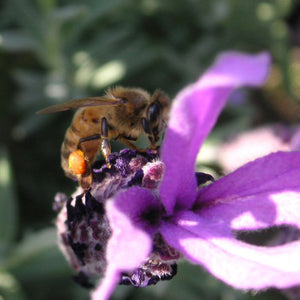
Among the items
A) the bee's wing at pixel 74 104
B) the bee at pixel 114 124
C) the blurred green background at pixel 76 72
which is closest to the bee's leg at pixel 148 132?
the bee at pixel 114 124

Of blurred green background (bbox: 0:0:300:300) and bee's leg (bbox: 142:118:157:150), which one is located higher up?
bee's leg (bbox: 142:118:157:150)

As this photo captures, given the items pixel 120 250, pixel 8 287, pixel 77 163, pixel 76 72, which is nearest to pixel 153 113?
pixel 77 163

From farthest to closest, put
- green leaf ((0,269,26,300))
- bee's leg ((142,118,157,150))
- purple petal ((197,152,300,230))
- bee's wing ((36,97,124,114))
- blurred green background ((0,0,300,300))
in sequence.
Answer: blurred green background ((0,0,300,300)) → green leaf ((0,269,26,300)) → bee's leg ((142,118,157,150)) → bee's wing ((36,97,124,114)) → purple petal ((197,152,300,230))

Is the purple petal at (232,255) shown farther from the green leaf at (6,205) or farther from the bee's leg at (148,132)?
the green leaf at (6,205)

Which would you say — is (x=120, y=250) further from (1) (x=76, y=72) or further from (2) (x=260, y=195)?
(1) (x=76, y=72)

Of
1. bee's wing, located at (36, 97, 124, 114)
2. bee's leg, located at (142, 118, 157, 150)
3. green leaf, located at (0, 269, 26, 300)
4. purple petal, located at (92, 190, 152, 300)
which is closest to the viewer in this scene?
purple petal, located at (92, 190, 152, 300)

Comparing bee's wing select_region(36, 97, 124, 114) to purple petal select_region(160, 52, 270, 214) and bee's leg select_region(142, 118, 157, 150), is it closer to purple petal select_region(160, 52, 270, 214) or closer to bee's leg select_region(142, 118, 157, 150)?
bee's leg select_region(142, 118, 157, 150)

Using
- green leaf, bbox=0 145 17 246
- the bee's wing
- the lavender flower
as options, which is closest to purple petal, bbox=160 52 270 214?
the lavender flower
